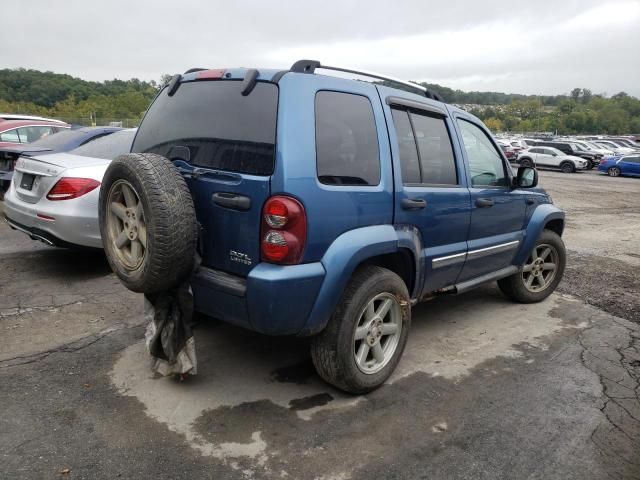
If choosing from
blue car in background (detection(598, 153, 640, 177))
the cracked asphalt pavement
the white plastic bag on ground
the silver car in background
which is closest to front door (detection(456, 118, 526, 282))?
A: the cracked asphalt pavement

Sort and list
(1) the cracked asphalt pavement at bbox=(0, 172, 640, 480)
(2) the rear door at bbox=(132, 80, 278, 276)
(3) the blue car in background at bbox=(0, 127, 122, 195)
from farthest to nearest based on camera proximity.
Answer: (3) the blue car in background at bbox=(0, 127, 122, 195) < (2) the rear door at bbox=(132, 80, 278, 276) < (1) the cracked asphalt pavement at bbox=(0, 172, 640, 480)

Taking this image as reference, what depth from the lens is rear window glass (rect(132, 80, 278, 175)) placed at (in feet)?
9.34

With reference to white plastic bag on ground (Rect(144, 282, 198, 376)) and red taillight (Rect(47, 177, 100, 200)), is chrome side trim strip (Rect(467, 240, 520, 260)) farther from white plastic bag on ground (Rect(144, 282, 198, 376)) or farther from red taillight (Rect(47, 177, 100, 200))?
red taillight (Rect(47, 177, 100, 200))

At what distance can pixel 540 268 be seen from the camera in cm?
520

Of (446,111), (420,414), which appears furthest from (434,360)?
(446,111)

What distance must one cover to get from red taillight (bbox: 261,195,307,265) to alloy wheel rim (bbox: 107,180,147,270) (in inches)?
27.9

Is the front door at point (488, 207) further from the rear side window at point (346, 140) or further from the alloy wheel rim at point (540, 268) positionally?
the rear side window at point (346, 140)

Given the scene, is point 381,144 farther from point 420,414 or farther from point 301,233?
point 420,414

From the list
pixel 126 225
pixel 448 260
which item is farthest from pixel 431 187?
pixel 126 225

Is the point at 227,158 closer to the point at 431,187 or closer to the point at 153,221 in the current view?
the point at 153,221

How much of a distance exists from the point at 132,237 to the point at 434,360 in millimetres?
2300

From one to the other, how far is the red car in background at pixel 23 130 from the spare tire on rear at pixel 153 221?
25.4 ft

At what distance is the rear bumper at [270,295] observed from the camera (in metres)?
2.70

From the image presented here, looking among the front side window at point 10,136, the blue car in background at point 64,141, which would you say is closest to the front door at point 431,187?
the blue car in background at point 64,141
